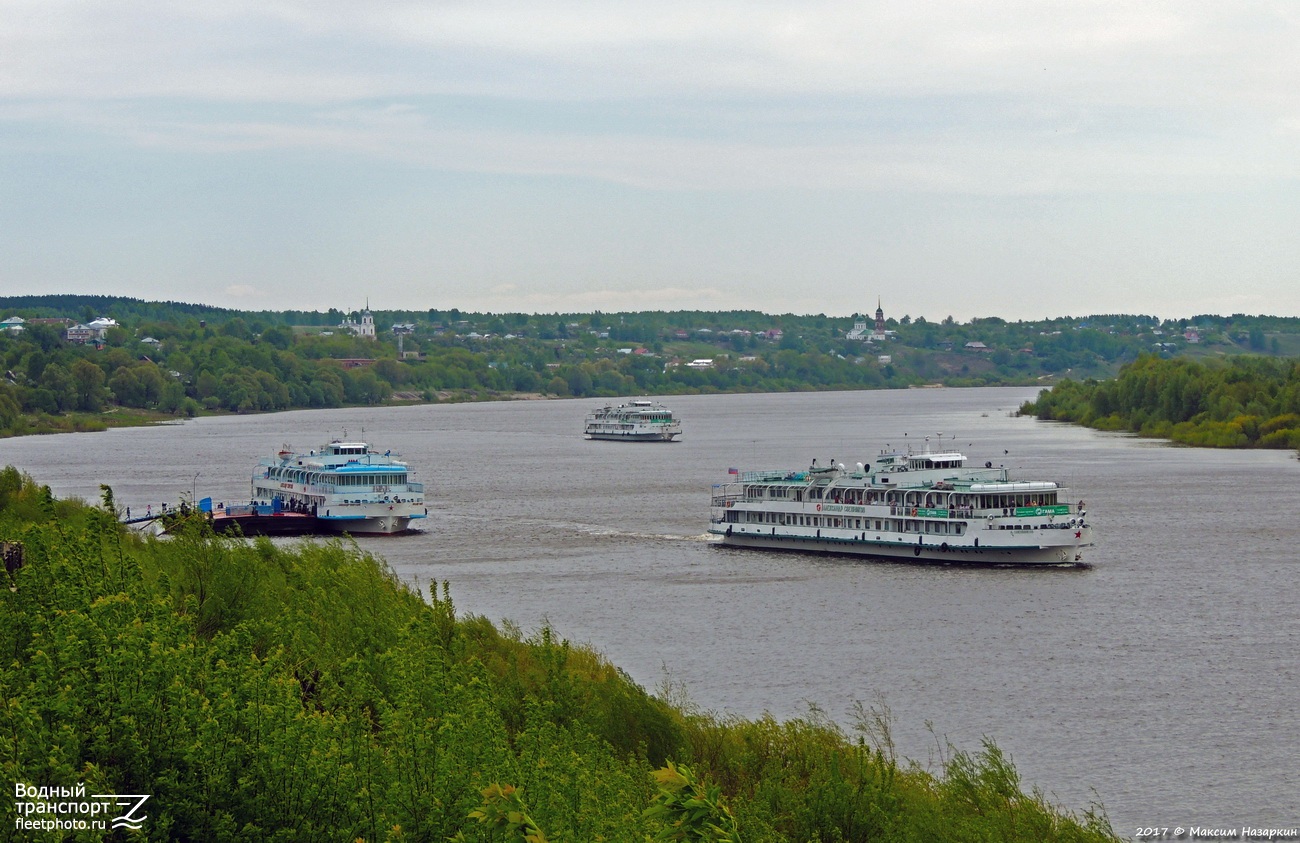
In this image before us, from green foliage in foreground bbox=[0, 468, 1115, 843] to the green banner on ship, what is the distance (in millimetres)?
34209

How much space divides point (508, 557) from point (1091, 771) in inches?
1593

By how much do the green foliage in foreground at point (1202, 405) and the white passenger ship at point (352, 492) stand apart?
291 feet

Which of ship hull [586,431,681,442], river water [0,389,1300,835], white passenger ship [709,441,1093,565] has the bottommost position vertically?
ship hull [586,431,681,442]

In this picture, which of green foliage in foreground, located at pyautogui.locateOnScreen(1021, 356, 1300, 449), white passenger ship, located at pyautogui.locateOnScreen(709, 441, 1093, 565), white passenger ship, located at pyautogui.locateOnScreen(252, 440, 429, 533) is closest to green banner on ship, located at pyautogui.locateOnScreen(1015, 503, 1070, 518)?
white passenger ship, located at pyautogui.locateOnScreen(709, 441, 1093, 565)

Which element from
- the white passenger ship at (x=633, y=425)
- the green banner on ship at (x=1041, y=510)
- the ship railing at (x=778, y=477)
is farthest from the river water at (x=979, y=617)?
the white passenger ship at (x=633, y=425)

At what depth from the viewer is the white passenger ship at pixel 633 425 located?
565ft

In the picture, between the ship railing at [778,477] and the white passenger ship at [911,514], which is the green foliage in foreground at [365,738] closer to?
the white passenger ship at [911,514]

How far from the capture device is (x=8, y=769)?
18.3 m

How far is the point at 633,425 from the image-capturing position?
174 metres

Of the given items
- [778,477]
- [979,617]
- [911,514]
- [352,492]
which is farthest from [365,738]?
[352,492]

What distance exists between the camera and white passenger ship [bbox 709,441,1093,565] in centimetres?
6912

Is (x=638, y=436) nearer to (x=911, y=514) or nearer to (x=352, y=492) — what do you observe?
(x=352, y=492)

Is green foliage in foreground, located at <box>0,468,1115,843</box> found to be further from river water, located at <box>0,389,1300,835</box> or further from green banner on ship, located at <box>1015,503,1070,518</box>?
green banner on ship, located at <box>1015,503,1070,518</box>

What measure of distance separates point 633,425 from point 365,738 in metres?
151
